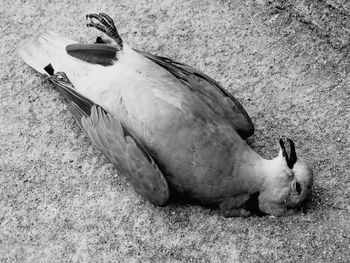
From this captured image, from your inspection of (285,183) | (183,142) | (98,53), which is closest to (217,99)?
(183,142)

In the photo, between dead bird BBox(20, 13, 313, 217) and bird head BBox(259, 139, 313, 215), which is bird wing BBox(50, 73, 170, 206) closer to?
dead bird BBox(20, 13, 313, 217)

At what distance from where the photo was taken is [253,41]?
4746 millimetres

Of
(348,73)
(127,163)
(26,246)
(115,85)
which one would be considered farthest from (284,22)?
(26,246)

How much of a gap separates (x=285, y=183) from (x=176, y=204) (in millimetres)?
811

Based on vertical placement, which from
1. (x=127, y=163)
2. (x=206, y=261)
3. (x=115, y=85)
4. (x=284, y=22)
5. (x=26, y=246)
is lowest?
(x=26, y=246)

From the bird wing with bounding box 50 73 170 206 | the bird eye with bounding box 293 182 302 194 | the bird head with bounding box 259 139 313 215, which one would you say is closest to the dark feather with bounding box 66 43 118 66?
the bird wing with bounding box 50 73 170 206

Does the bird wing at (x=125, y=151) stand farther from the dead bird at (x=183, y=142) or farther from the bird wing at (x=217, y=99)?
the bird wing at (x=217, y=99)

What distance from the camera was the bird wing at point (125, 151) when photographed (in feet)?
11.7

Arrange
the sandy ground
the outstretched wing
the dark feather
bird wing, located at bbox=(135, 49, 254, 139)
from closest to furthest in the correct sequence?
the outstretched wing
the sandy ground
bird wing, located at bbox=(135, 49, 254, 139)
the dark feather

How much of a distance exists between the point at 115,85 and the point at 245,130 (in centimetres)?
100

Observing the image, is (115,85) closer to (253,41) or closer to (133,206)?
(133,206)

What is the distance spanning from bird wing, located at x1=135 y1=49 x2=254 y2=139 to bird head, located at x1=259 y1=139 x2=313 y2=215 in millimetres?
373

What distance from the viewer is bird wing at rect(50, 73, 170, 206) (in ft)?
11.7

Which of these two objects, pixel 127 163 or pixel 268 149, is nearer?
pixel 127 163
